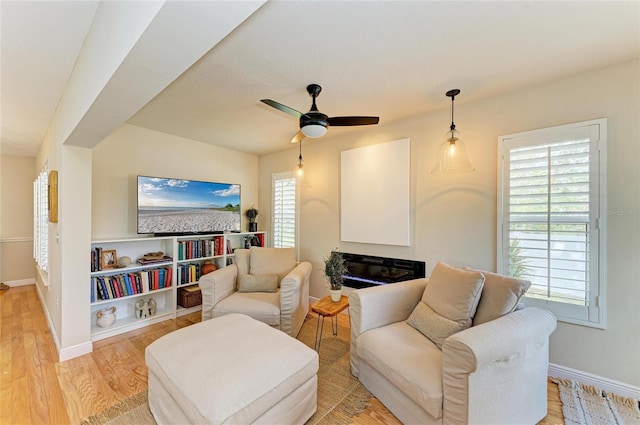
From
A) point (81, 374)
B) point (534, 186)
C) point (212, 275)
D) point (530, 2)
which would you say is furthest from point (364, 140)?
point (81, 374)

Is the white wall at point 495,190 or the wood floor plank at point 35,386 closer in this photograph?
the wood floor plank at point 35,386

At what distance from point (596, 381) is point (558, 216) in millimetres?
1279

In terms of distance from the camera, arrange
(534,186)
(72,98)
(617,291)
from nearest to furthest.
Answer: (617,291) < (72,98) < (534,186)

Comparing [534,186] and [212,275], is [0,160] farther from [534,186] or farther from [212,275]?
[534,186]

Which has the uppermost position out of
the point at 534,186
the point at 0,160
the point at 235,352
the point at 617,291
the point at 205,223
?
the point at 0,160

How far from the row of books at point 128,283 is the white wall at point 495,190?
1993mm

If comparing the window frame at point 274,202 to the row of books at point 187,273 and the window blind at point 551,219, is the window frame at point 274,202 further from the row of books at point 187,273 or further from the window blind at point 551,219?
the window blind at point 551,219

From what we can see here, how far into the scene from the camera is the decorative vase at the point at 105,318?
280cm

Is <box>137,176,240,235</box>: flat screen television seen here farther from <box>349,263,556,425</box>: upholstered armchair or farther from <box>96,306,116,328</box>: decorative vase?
<box>349,263,556,425</box>: upholstered armchair

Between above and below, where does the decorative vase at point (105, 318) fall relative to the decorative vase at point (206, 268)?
below

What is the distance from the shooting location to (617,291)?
192cm

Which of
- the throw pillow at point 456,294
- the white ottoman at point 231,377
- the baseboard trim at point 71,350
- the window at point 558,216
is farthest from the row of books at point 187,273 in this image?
the window at point 558,216

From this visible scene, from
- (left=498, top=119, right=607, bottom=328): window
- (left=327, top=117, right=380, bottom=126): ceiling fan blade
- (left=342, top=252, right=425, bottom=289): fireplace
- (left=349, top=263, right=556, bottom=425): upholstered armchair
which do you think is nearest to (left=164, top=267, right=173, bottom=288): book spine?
(left=342, top=252, right=425, bottom=289): fireplace

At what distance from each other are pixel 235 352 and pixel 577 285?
2582 millimetres
